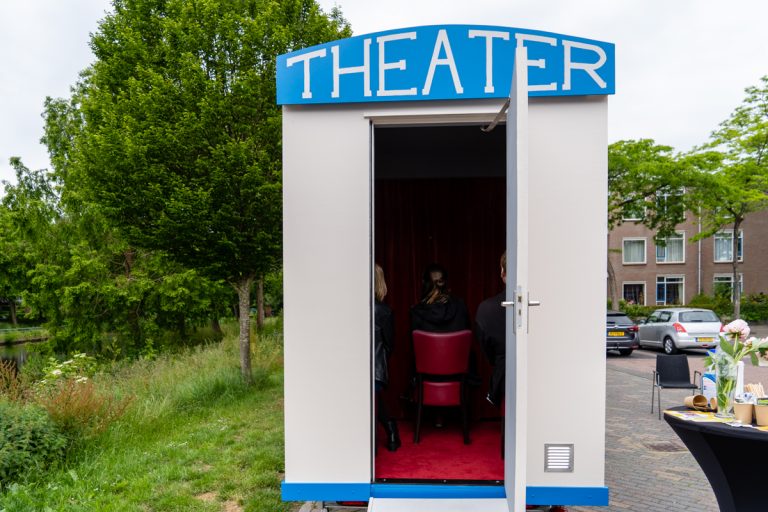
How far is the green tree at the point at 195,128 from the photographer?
8625mm

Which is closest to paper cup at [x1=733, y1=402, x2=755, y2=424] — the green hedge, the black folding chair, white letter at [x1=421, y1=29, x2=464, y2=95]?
white letter at [x1=421, y1=29, x2=464, y2=95]

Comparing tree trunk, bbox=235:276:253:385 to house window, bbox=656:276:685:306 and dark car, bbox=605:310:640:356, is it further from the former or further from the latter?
house window, bbox=656:276:685:306

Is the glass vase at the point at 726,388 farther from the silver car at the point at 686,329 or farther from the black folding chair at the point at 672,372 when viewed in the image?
the silver car at the point at 686,329

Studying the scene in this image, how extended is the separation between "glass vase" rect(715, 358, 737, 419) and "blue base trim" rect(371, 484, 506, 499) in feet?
4.51

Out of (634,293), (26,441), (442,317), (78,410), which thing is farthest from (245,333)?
(634,293)

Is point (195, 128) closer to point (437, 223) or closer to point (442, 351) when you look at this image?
point (437, 223)

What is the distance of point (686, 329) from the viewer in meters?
15.8

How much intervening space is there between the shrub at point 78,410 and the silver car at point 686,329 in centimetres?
1559

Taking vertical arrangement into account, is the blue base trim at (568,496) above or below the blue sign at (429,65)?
below

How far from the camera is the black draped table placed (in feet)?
8.94

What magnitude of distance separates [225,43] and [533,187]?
7.55m

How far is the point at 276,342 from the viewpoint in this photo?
1398 cm

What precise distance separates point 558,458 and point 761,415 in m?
1.11

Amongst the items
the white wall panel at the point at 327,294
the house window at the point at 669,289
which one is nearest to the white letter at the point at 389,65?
the white wall panel at the point at 327,294
